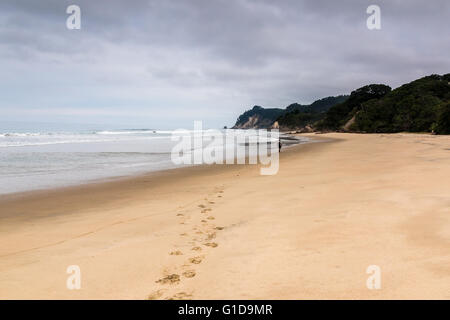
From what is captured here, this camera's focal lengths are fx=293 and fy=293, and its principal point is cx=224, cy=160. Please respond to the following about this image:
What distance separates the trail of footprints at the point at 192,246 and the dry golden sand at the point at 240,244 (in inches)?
0.8

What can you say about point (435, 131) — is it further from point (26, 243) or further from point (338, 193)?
point (26, 243)

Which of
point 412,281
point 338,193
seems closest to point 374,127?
point 338,193

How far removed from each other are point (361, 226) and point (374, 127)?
285 feet

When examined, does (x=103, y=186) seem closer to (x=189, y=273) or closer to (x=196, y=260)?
(x=196, y=260)

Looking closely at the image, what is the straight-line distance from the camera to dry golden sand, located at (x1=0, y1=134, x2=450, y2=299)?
360 cm

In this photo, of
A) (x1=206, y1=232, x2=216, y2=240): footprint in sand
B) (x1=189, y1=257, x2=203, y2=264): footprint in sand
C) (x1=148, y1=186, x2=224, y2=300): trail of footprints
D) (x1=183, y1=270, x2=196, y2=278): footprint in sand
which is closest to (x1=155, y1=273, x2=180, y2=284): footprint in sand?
(x1=148, y1=186, x2=224, y2=300): trail of footprints

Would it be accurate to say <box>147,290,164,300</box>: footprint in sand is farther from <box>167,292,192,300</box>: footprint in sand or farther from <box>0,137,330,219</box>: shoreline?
<box>0,137,330,219</box>: shoreline

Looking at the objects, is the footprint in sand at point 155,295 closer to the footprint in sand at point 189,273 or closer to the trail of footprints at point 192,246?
the trail of footprints at point 192,246

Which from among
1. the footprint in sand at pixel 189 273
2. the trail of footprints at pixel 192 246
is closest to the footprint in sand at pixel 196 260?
the trail of footprints at pixel 192 246

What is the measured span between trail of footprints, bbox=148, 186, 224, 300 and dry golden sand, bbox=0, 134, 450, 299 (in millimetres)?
21

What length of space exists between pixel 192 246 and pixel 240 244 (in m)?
0.85

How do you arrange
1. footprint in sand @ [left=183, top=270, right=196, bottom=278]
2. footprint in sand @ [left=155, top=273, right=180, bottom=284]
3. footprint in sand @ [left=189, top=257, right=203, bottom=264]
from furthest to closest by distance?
footprint in sand @ [left=189, top=257, right=203, bottom=264] < footprint in sand @ [left=183, top=270, right=196, bottom=278] < footprint in sand @ [left=155, top=273, right=180, bottom=284]

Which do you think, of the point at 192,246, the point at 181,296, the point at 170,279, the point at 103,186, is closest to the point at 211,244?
the point at 192,246

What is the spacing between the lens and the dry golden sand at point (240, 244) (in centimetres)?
360
